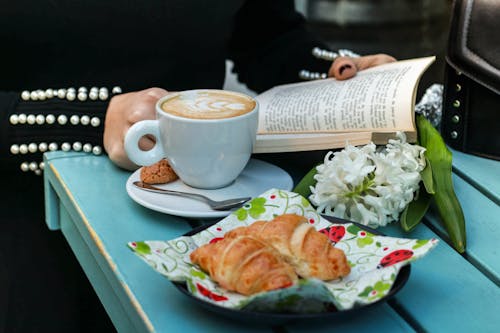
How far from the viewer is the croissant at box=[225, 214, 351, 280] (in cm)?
57

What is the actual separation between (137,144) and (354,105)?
0.27 metres

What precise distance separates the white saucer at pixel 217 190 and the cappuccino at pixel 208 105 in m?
0.09

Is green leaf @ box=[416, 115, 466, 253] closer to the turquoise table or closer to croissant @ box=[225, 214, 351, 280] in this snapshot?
the turquoise table

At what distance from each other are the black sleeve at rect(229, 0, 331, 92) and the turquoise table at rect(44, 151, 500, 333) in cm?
36

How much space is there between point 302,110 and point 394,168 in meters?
0.19

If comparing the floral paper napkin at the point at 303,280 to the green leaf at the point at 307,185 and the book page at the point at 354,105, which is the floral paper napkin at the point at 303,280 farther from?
the book page at the point at 354,105

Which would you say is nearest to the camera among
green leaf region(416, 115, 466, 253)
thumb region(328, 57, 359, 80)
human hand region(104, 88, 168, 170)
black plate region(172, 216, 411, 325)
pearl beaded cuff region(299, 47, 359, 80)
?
black plate region(172, 216, 411, 325)

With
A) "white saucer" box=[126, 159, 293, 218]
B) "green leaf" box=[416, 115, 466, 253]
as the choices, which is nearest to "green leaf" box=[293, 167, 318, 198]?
"white saucer" box=[126, 159, 293, 218]

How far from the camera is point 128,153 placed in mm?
767

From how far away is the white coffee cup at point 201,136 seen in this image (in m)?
0.73

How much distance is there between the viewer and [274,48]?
50.6 inches

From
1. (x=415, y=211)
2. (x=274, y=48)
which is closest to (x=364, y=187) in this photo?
(x=415, y=211)

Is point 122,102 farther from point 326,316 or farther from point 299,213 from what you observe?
point 326,316

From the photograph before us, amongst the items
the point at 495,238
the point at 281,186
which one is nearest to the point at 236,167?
the point at 281,186
